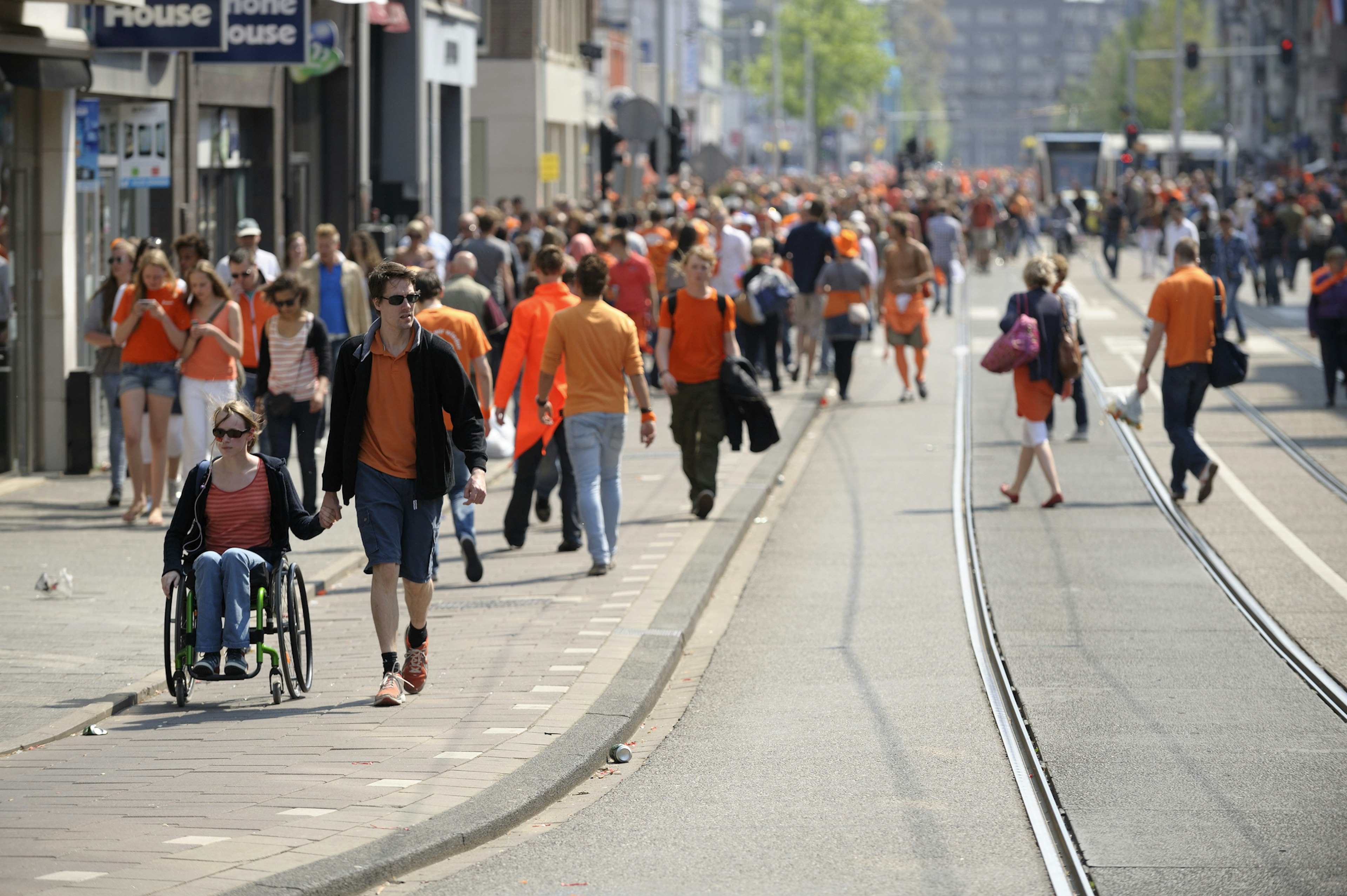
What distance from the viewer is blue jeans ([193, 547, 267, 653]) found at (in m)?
7.88

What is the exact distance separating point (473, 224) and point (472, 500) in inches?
498

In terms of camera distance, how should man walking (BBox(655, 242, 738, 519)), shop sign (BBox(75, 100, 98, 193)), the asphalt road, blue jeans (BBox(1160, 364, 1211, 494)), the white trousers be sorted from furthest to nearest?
shop sign (BBox(75, 100, 98, 193)) < blue jeans (BBox(1160, 364, 1211, 494)) < man walking (BBox(655, 242, 738, 519)) < the white trousers < the asphalt road

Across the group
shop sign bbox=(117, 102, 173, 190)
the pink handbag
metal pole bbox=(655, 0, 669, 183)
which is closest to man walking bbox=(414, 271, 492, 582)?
the pink handbag

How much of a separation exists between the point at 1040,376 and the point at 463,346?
4.53 metres

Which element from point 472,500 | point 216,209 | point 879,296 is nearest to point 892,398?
point 879,296

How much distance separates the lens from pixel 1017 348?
13570 millimetres

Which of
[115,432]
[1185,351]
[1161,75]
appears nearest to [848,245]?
[1185,351]

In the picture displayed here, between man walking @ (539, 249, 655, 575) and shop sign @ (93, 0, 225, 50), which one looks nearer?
man walking @ (539, 249, 655, 575)

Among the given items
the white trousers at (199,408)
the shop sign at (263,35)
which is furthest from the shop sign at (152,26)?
the white trousers at (199,408)

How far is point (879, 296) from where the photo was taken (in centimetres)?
2378

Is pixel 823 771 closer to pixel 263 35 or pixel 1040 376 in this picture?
pixel 1040 376

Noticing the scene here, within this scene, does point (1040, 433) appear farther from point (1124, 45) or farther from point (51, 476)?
point (1124, 45)

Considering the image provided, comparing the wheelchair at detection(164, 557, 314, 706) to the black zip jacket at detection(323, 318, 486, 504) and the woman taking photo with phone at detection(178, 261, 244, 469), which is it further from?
the woman taking photo with phone at detection(178, 261, 244, 469)

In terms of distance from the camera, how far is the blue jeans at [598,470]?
36.2 ft
